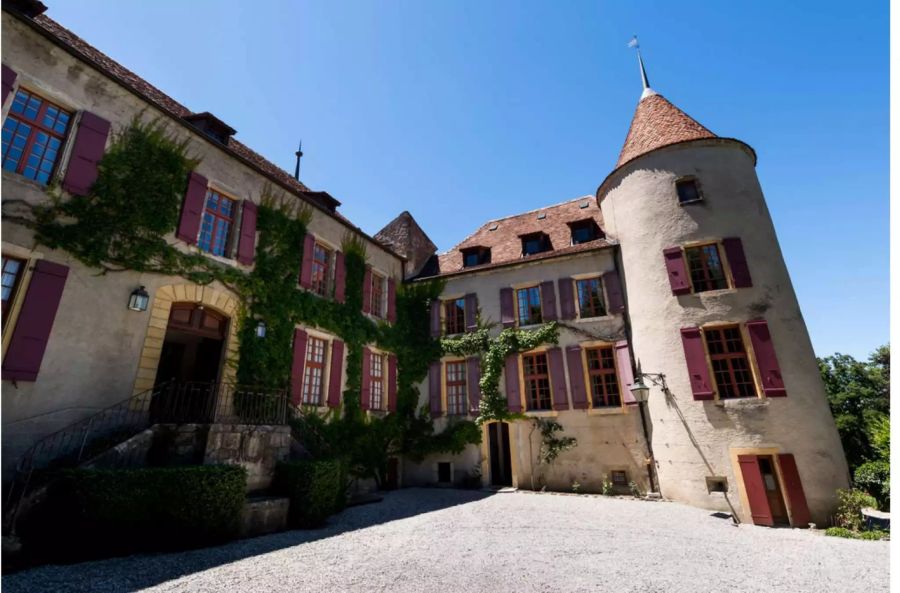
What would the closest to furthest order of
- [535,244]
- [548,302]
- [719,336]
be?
[719,336], [548,302], [535,244]

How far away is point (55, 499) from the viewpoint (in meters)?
5.65

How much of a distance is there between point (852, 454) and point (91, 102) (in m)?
36.2

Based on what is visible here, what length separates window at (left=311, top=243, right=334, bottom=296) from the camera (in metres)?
12.6

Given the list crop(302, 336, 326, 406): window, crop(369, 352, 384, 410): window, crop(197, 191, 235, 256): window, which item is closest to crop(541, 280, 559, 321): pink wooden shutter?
crop(369, 352, 384, 410): window

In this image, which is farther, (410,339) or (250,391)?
(410,339)

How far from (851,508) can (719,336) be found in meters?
4.44

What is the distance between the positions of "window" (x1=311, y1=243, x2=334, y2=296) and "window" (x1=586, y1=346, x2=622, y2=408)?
8.86 m

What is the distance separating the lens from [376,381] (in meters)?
14.2

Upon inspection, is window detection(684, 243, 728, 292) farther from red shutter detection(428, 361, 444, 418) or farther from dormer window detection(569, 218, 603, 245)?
red shutter detection(428, 361, 444, 418)

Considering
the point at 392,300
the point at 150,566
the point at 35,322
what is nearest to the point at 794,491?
the point at 150,566

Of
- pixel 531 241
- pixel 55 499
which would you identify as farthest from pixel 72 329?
pixel 531 241

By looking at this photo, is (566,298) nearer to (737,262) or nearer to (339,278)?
(737,262)

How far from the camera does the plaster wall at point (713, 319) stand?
32.3ft

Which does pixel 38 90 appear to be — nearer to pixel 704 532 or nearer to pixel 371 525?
pixel 371 525
